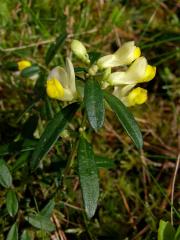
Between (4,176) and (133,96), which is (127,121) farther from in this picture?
(4,176)

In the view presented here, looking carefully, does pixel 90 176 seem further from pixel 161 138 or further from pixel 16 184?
pixel 161 138

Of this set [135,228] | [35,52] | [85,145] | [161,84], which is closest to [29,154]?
[85,145]

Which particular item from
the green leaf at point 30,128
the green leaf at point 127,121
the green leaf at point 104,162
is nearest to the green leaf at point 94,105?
the green leaf at point 127,121

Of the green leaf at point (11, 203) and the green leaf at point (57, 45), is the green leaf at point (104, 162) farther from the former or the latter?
the green leaf at point (57, 45)

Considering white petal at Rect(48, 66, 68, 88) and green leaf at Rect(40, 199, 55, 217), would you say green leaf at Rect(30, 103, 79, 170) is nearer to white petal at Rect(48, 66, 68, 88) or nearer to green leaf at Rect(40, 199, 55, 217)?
white petal at Rect(48, 66, 68, 88)

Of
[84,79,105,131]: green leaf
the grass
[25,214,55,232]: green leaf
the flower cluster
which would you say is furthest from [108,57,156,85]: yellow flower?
[25,214,55,232]: green leaf
